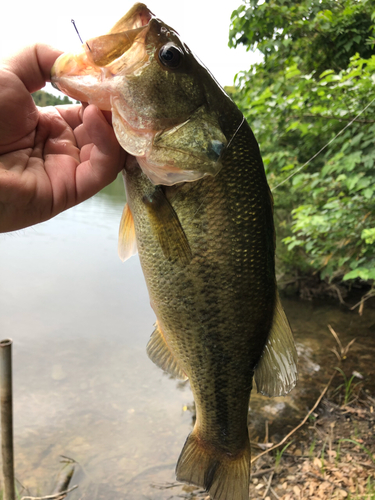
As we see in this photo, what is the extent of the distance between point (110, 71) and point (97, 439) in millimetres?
A: 4656

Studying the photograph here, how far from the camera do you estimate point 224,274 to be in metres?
1.30

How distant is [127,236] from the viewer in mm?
1534

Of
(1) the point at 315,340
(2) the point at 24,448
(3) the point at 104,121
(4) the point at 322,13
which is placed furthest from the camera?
(1) the point at 315,340

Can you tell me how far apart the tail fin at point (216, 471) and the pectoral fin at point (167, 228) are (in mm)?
909

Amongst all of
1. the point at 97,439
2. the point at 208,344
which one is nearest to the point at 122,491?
the point at 97,439

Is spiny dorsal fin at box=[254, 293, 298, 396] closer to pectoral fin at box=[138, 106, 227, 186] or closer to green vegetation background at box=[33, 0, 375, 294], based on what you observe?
pectoral fin at box=[138, 106, 227, 186]

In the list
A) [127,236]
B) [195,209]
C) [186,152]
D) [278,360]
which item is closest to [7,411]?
[127,236]

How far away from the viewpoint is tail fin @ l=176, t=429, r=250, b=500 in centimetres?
149

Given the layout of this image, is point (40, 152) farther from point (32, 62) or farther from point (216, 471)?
point (216, 471)

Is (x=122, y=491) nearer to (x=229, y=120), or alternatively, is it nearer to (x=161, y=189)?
(x=161, y=189)

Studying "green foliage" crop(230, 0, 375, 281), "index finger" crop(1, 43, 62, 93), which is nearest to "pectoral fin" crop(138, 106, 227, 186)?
"index finger" crop(1, 43, 62, 93)

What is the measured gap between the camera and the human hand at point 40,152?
142 centimetres

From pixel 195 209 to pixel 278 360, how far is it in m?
0.74

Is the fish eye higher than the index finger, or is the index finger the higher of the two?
the index finger
